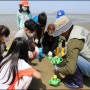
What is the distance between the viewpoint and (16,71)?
3.38 metres


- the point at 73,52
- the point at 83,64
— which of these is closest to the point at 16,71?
the point at 73,52

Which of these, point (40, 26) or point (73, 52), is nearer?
point (73, 52)

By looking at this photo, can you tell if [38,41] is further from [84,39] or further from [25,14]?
[84,39]

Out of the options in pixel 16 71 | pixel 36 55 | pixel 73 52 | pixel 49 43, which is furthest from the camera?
pixel 49 43

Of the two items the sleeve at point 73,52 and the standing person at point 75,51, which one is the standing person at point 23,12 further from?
the sleeve at point 73,52

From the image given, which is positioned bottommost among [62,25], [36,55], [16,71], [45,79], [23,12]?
[45,79]

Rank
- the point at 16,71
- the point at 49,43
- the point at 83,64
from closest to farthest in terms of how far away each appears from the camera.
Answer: the point at 16,71 < the point at 83,64 < the point at 49,43

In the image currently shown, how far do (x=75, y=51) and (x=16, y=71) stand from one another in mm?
931

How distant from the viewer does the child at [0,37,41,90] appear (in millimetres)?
3377

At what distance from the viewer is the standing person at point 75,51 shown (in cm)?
379

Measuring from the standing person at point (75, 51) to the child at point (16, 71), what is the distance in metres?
0.63

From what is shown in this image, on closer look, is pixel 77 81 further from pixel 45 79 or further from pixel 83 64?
pixel 45 79

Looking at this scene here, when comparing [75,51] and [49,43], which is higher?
[75,51]

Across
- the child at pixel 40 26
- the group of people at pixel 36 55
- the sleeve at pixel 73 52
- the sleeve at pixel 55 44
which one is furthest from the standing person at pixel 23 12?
the sleeve at pixel 73 52
